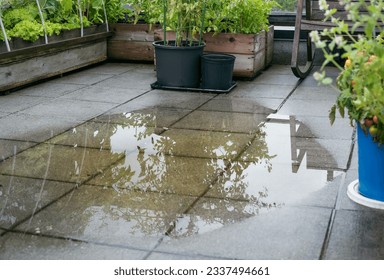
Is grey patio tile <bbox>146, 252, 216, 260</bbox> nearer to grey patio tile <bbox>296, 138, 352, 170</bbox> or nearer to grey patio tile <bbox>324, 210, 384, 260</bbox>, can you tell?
grey patio tile <bbox>324, 210, 384, 260</bbox>

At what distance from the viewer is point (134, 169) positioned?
154 inches

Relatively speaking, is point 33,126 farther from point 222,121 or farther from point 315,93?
point 315,93

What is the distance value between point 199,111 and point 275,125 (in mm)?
770

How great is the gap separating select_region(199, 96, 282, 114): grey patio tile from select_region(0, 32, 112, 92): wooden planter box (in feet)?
6.22

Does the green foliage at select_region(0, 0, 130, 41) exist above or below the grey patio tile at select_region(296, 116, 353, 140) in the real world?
above

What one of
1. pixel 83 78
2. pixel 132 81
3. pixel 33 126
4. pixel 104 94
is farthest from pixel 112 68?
pixel 33 126

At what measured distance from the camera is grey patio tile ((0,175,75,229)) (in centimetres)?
323

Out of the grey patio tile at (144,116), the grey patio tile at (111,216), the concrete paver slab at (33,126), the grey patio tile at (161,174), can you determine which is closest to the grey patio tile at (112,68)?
the grey patio tile at (144,116)

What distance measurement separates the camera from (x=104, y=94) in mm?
6082

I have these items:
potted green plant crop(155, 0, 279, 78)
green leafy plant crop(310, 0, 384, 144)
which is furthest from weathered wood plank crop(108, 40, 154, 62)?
green leafy plant crop(310, 0, 384, 144)

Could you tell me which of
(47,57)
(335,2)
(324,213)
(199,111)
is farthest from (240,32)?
(324,213)

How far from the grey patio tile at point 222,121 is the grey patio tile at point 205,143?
14 centimetres

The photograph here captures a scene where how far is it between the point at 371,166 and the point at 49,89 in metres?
3.88
